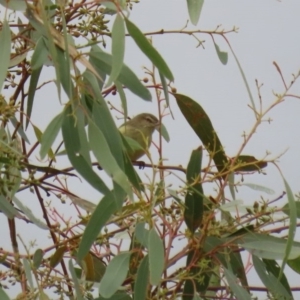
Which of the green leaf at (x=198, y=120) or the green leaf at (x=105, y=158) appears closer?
the green leaf at (x=105, y=158)

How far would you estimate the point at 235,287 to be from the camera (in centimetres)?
131

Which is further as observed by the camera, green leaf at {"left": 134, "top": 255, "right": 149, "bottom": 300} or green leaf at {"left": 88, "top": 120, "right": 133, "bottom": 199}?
green leaf at {"left": 134, "top": 255, "right": 149, "bottom": 300}

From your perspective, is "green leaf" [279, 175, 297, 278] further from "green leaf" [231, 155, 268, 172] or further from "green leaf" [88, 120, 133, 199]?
"green leaf" [88, 120, 133, 199]

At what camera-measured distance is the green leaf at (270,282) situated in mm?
1359

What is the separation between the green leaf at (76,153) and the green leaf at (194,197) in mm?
121

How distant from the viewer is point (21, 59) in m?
1.39

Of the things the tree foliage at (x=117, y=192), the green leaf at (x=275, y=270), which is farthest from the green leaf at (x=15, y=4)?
the green leaf at (x=275, y=270)

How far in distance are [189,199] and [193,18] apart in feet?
0.87

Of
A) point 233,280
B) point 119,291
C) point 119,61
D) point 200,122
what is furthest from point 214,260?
point 119,61

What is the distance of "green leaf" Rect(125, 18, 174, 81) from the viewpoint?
1.12 metres

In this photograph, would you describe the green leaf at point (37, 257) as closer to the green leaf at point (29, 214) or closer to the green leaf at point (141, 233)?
the green leaf at point (29, 214)

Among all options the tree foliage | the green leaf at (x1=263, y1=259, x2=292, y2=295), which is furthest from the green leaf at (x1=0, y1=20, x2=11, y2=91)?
the green leaf at (x1=263, y1=259, x2=292, y2=295)

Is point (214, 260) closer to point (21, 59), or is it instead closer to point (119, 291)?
point (119, 291)

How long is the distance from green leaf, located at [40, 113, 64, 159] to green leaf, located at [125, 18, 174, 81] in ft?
0.53
